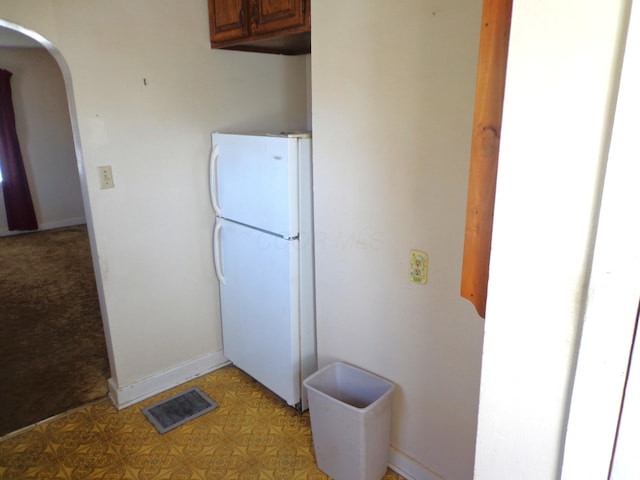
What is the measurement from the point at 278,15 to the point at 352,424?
1.85 meters

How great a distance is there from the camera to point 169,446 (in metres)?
2.29

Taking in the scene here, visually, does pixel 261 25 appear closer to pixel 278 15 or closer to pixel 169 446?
pixel 278 15

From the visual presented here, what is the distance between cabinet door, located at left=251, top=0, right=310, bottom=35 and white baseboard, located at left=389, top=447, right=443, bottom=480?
195 centimetres

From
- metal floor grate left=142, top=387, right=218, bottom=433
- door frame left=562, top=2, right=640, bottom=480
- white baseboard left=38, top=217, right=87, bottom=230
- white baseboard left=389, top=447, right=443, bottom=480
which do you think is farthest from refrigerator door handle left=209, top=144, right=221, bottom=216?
white baseboard left=38, top=217, right=87, bottom=230

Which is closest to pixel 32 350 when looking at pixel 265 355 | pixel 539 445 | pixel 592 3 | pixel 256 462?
pixel 265 355

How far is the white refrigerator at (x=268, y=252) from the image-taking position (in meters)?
2.22

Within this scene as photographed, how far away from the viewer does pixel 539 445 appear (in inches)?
24.2

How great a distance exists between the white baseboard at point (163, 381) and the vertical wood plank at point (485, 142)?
7.93 feet

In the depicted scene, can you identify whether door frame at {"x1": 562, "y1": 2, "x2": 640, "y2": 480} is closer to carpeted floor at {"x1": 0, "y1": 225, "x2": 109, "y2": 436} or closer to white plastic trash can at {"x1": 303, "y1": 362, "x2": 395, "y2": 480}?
white plastic trash can at {"x1": 303, "y1": 362, "x2": 395, "y2": 480}

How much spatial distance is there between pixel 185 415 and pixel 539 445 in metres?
2.26

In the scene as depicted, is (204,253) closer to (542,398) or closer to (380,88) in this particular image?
(380,88)

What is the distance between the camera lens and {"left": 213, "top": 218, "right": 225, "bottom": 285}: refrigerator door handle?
2.72m

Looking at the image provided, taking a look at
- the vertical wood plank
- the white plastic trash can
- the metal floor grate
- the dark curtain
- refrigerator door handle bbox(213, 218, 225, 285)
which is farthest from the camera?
the dark curtain

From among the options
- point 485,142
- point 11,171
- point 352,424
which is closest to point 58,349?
point 352,424
